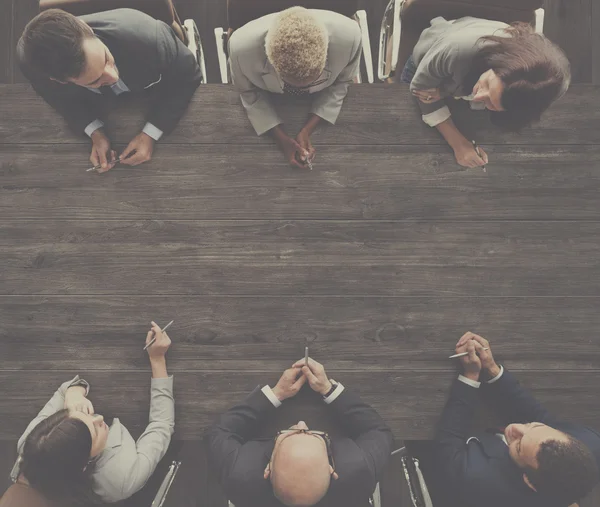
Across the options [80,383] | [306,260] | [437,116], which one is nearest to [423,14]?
[437,116]

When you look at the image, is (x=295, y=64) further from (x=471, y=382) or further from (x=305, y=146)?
(x=471, y=382)

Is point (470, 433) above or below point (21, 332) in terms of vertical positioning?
below

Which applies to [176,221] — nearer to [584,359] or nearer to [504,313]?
[504,313]

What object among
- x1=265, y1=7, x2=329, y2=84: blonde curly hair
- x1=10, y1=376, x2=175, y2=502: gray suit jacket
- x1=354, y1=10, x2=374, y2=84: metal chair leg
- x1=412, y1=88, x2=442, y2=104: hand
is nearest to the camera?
x1=265, y1=7, x2=329, y2=84: blonde curly hair

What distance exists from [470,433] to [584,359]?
570 millimetres

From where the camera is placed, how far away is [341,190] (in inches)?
78.0

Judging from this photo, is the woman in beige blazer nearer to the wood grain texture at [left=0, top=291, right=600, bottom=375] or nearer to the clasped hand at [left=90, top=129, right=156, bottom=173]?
the wood grain texture at [left=0, top=291, right=600, bottom=375]

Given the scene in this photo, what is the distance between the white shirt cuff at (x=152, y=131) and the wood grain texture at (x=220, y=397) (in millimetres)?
963

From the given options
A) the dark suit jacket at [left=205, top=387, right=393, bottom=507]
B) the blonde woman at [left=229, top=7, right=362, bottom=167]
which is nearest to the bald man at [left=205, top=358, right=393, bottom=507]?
the dark suit jacket at [left=205, top=387, right=393, bottom=507]

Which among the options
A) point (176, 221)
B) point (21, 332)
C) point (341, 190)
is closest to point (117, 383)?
point (21, 332)

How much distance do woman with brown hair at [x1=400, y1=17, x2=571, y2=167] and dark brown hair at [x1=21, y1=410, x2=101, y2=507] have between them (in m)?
1.77

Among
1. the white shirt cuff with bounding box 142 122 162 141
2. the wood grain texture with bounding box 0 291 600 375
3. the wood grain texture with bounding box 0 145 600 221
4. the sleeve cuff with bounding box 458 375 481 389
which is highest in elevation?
the white shirt cuff with bounding box 142 122 162 141

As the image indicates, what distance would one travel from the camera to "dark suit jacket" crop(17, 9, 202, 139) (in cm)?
167

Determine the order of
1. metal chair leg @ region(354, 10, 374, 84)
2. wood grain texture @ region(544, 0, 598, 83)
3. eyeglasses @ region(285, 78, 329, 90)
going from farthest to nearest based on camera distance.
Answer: wood grain texture @ region(544, 0, 598, 83)
metal chair leg @ region(354, 10, 374, 84)
eyeglasses @ region(285, 78, 329, 90)
